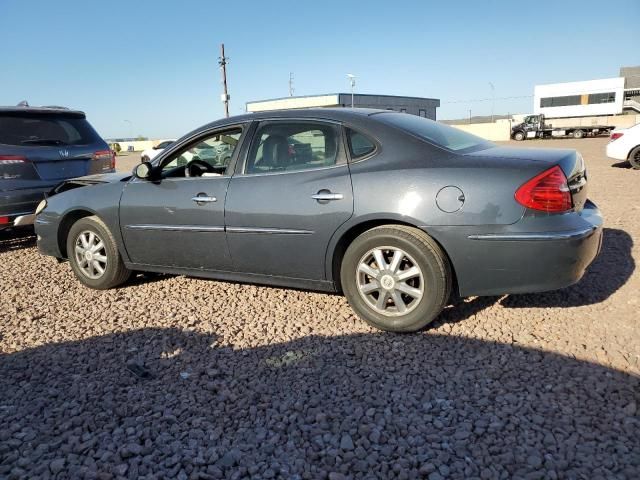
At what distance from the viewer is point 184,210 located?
4.25 meters

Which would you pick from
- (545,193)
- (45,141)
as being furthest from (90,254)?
(545,193)

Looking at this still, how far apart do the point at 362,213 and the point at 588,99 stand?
59.3 meters

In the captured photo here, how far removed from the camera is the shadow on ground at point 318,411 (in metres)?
2.22

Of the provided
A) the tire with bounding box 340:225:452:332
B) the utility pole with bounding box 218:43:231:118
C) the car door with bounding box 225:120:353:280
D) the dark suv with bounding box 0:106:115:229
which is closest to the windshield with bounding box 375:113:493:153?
the car door with bounding box 225:120:353:280

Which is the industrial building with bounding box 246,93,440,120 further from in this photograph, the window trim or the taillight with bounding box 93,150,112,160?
the window trim

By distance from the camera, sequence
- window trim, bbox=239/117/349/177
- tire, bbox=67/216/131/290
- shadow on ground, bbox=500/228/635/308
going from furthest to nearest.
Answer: tire, bbox=67/216/131/290 → shadow on ground, bbox=500/228/635/308 → window trim, bbox=239/117/349/177

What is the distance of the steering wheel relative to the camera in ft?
14.6

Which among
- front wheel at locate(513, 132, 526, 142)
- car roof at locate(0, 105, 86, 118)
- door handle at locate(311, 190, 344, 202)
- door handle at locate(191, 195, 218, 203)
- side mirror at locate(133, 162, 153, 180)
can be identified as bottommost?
door handle at locate(191, 195, 218, 203)

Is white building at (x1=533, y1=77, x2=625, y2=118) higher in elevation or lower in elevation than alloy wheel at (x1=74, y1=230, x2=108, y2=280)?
higher

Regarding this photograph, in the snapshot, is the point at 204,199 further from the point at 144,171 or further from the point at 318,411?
the point at 318,411

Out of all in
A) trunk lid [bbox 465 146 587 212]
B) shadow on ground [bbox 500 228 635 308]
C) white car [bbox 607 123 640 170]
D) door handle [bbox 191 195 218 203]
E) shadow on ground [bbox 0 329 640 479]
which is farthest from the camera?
white car [bbox 607 123 640 170]

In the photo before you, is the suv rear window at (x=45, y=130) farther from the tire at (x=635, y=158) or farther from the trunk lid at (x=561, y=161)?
the tire at (x=635, y=158)

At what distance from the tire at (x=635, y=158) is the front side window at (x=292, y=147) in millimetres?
11828

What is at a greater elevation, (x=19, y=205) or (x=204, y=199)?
(x=204, y=199)
